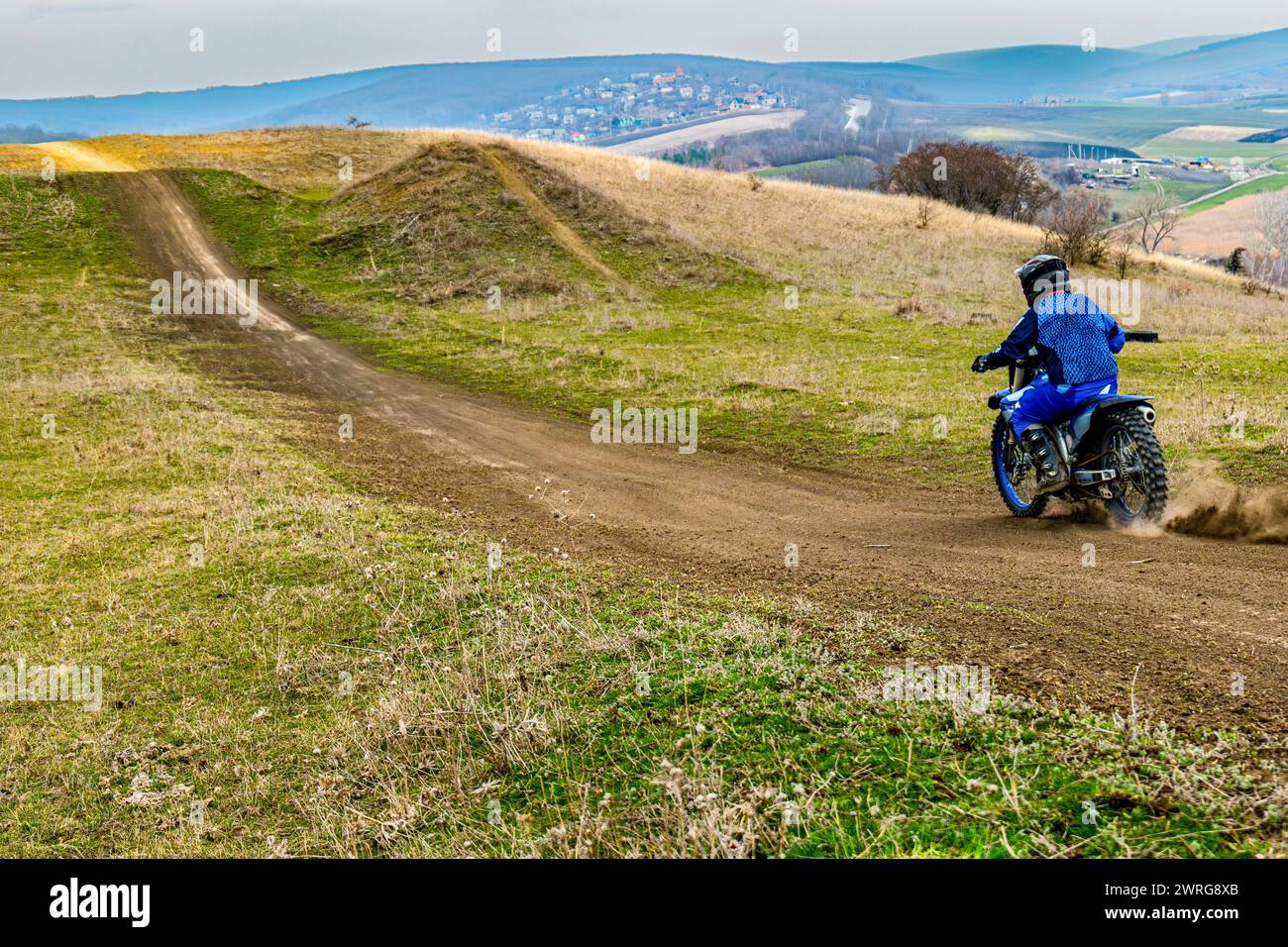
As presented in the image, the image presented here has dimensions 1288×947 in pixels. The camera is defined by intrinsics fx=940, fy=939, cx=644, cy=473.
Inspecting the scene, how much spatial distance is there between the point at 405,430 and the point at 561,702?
11.9 m

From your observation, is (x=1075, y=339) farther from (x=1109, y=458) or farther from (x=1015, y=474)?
(x=1015, y=474)

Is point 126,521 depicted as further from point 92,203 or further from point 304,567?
point 92,203

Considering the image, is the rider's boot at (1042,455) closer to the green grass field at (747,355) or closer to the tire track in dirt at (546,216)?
the green grass field at (747,355)

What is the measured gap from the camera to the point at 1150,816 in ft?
13.2

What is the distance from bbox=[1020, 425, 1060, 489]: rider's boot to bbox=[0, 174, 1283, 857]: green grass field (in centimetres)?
335

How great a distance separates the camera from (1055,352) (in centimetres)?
916

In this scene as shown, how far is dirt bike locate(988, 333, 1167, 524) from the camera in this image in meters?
8.53

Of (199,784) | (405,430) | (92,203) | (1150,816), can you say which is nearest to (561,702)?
(199,784)

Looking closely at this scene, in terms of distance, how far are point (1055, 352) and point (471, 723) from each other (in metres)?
6.58

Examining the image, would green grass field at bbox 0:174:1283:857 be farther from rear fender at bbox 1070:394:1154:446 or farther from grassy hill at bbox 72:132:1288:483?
grassy hill at bbox 72:132:1288:483

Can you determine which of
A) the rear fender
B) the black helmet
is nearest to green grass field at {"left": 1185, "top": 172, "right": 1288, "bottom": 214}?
the black helmet

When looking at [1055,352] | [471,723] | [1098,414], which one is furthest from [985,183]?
[471,723]

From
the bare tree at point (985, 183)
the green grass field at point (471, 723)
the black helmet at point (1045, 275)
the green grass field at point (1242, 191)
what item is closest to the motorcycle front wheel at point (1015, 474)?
the black helmet at point (1045, 275)

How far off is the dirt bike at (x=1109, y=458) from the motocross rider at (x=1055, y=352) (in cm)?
12
